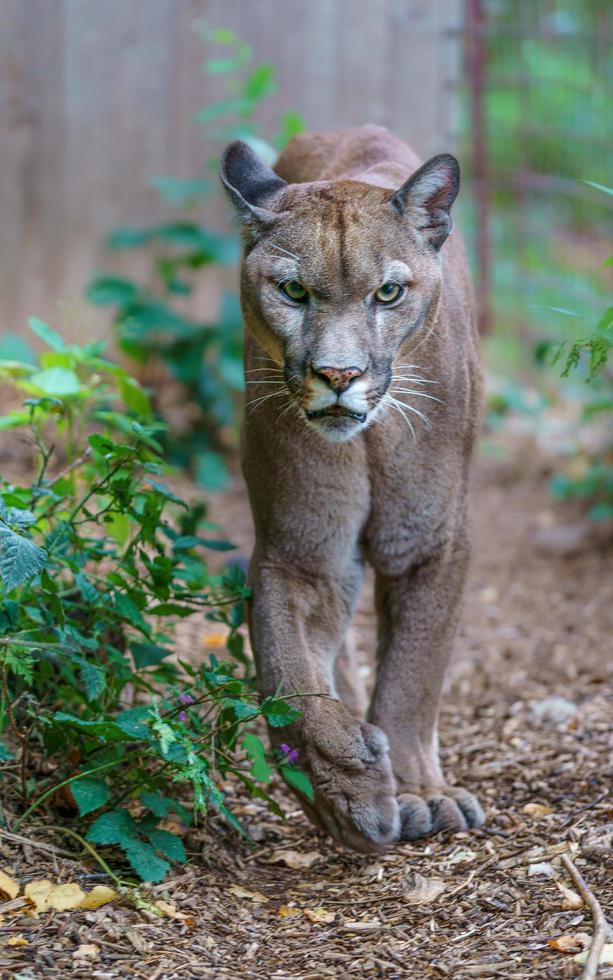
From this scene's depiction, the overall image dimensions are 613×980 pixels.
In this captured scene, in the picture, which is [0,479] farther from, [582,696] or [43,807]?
[582,696]

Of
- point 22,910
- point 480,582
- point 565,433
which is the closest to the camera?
point 22,910

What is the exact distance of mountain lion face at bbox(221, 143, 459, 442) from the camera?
374cm

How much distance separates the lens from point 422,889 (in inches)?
146

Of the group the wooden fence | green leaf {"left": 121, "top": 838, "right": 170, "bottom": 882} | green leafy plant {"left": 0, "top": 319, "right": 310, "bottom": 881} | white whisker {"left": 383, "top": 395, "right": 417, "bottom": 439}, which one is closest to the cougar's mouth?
white whisker {"left": 383, "top": 395, "right": 417, "bottom": 439}

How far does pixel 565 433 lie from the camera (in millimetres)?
9773

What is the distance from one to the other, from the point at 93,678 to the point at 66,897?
1.88 feet

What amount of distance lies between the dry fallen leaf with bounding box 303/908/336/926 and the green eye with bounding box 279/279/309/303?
169 centimetres

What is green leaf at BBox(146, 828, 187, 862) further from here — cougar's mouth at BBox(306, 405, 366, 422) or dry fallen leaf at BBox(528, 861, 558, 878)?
cougar's mouth at BBox(306, 405, 366, 422)

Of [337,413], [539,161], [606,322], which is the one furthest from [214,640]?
[539,161]

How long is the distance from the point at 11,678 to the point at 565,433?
6.51m

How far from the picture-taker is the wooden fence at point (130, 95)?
27.9ft

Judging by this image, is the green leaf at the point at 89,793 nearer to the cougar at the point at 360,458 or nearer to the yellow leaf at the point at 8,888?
the yellow leaf at the point at 8,888

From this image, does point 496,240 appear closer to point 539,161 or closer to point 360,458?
point 539,161

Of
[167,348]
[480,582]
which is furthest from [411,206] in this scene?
[167,348]
